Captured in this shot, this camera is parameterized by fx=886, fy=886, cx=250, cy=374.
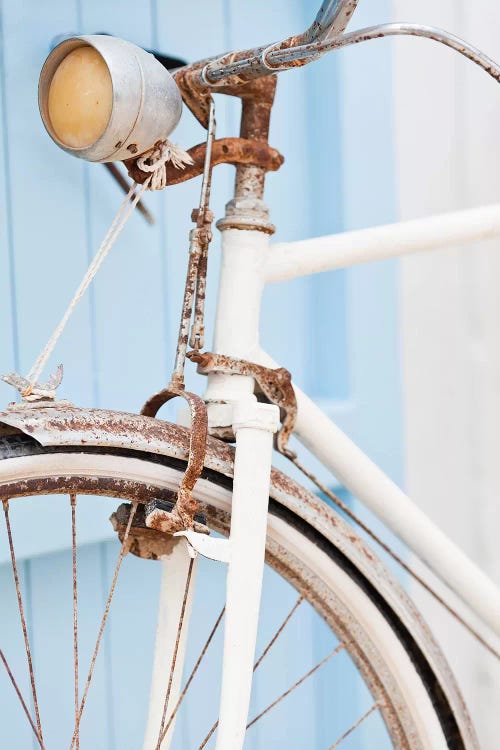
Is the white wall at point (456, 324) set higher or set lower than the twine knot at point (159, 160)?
higher

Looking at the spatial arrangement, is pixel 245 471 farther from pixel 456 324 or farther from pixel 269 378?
pixel 456 324

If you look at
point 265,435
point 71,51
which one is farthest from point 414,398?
point 71,51

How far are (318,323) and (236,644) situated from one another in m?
0.65

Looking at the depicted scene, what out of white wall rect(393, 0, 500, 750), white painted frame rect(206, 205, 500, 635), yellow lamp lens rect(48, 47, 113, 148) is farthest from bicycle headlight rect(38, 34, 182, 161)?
white wall rect(393, 0, 500, 750)

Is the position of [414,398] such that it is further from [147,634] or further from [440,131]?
[147,634]

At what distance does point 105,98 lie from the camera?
583 mm

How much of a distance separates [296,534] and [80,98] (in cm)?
36

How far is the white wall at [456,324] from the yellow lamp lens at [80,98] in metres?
0.73

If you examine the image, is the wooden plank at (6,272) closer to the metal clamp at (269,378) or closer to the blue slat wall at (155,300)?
the blue slat wall at (155,300)

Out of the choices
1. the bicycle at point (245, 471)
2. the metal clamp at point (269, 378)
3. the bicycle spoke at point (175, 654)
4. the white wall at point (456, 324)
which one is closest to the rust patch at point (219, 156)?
the bicycle at point (245, 471)

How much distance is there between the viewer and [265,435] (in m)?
0.64

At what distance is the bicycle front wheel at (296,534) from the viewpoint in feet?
1.88

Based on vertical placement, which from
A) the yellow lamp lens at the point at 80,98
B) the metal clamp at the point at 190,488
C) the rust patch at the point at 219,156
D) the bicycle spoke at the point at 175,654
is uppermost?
the rust patch at the point at 219,156

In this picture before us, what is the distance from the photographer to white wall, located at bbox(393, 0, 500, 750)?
50.0 inches
